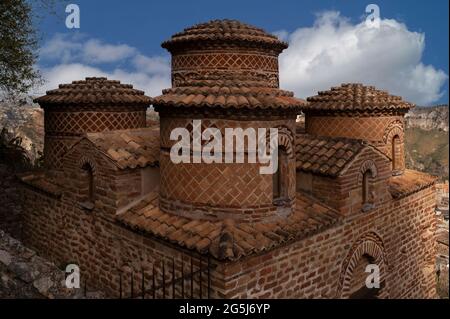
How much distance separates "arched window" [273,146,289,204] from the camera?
290 inches

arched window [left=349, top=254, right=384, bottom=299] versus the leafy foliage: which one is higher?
the leafy foliage

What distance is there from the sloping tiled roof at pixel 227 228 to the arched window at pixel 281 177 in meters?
0.42

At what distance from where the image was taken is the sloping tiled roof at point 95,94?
9789mm

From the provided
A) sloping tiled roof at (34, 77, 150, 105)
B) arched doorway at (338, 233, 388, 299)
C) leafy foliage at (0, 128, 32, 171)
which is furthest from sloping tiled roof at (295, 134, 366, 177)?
leafy foliage at (0, 128, 32, 171)

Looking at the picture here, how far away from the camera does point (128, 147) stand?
27.1 feet

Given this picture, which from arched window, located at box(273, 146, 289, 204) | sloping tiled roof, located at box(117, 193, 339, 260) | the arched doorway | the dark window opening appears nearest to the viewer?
sloping tiled roof, located at box(117, 193, 339, 260)

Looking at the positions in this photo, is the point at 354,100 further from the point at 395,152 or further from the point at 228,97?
the point at 228,97

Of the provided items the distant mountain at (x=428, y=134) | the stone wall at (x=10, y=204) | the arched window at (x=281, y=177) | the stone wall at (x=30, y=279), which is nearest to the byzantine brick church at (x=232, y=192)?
the arched window at (x=281, y=177)

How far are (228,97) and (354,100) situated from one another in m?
4.37

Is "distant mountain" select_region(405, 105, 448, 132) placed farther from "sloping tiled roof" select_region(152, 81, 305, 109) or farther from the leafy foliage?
"sloping tiled roof" select_region(152, 81, 305, 109)

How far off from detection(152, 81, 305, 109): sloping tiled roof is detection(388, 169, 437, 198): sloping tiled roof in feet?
12.0

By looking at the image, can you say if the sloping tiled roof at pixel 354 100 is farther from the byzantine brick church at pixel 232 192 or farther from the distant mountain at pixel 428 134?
the distant mountain at pixel 428 134

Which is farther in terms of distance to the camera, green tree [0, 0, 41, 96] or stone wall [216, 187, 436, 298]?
green tree [0, 0, 41, 96]

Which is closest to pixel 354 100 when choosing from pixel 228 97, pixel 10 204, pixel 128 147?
pixel 228 97
